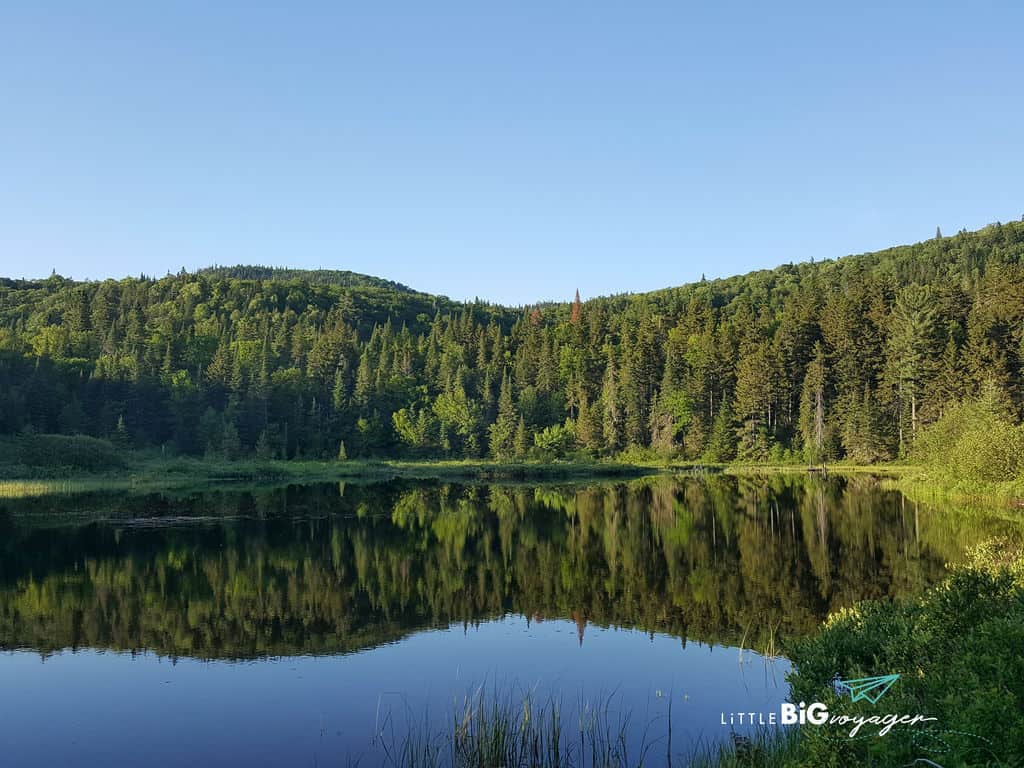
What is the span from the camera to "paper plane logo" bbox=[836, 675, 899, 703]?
425 inches

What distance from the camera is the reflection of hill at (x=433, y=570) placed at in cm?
2377

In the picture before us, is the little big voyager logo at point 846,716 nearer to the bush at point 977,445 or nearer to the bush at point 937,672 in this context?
the bush at point 937,672

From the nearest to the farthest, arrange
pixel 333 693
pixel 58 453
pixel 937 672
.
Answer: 1. pixel 937 672
2. pixel 333 693
3. pixel 58 453

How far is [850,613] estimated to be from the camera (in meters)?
16.9

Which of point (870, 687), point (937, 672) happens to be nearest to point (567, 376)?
point (870, 687)

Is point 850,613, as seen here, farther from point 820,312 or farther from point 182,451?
point 182,451

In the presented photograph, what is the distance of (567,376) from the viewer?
443 feet

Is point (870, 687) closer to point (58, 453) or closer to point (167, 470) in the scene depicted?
point (58, 453)

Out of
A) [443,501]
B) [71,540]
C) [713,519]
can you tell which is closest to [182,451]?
[443,501]

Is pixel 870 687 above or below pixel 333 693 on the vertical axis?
above

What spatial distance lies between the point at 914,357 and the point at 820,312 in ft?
71.0

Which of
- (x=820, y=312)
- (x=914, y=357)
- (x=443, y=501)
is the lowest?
(x=443, y=501)

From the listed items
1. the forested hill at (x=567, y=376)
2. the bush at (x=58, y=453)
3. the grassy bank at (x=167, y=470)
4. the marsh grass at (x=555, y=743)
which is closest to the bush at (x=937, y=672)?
the marsh grass at (x=555, y=743)

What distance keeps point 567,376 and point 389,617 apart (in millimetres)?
110835
